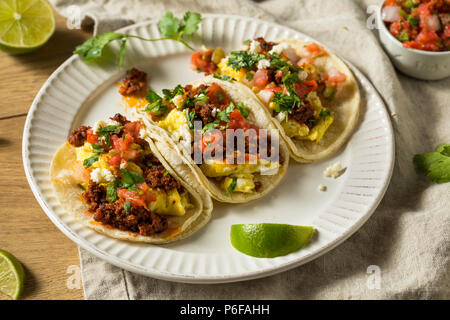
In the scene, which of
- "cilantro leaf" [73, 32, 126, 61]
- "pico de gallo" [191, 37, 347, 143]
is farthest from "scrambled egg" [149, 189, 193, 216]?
"cilantro leaf" [73, 32, 126, 61]

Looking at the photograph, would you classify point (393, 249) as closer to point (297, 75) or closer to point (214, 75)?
point (297, 75)

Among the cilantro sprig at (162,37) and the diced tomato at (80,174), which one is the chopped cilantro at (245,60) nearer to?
the cilantro sprig at (162,37)

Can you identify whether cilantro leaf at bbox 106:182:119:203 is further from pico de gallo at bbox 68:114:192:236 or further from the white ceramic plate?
the white ceramic plate

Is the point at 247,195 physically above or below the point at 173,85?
below

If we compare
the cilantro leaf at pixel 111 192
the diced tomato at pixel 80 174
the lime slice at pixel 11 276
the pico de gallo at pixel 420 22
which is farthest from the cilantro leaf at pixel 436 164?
the lime slice at pixel 11 276

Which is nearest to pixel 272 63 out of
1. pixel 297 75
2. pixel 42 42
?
pixel 297 75

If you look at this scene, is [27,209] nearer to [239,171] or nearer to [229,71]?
[239,171]

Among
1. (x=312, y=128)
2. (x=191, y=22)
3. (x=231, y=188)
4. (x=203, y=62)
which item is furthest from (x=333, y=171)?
(x=191, y=22)

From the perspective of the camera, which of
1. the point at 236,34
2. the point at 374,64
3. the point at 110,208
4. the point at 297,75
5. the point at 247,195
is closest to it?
the point at 110,208
